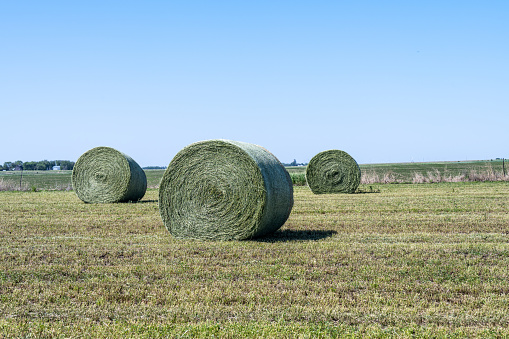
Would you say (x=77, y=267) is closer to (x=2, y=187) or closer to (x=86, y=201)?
(x=86, y=201)

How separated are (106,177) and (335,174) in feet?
33.7

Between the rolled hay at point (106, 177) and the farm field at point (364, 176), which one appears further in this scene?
the farm field at point (364, 176)

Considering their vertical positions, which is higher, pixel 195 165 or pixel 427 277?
pixel 195 165

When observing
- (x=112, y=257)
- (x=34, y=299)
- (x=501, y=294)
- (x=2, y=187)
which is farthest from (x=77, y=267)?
(x=2, y=187)

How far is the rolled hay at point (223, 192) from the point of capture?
10172 mm

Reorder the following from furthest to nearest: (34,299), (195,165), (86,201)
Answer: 1. (86,201)
2. (195,165)
3. (34,299)

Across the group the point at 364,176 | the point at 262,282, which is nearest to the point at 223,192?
the point at 262,282

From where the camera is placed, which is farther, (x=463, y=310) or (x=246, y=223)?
(x=246, y=223)

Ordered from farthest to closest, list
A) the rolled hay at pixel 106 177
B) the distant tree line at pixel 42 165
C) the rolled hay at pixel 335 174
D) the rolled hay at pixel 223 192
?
the distant tree line at pixel 42 165
the rolled hay at pixel 335 174
the rolled hay at pixel 106 177
the rolled hay at pixel 223 192

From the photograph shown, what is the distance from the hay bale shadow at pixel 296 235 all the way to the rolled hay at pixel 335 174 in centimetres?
1333

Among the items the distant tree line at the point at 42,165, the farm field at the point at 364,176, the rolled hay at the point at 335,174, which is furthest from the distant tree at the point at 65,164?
the rolled hay at the point at 335,174

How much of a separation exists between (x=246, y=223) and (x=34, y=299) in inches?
190

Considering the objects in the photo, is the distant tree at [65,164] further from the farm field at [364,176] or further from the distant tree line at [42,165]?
the farm field at [364,176]

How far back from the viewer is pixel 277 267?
735 centimetres
